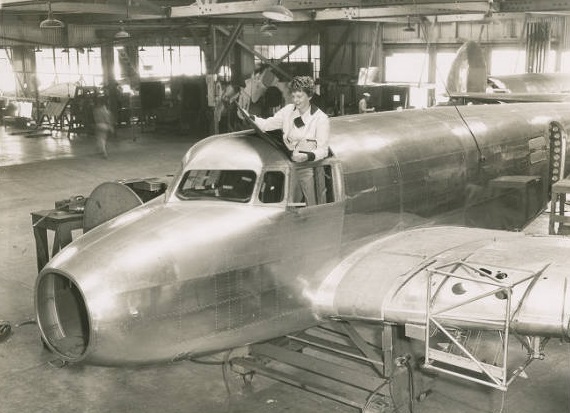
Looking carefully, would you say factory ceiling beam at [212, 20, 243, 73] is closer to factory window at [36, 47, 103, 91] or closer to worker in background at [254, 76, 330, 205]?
factory window at [36, 47, 103, 91]

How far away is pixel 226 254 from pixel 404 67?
106 ft

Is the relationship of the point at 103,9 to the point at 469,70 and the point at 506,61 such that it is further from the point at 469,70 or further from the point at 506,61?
the point at 506,61

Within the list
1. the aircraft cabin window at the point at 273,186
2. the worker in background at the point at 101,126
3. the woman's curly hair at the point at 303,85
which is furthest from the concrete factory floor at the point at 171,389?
the worker in background at the point at 101,126

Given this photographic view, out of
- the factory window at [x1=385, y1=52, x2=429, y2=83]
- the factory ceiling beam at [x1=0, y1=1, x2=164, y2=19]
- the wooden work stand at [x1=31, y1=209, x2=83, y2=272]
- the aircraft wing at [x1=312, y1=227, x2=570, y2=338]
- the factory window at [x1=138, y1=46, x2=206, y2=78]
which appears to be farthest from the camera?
the factory window at [x1=138, y1=46, x2=206, y2=78]

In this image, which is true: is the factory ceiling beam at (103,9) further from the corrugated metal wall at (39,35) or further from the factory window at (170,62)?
the factory window at (170,62)

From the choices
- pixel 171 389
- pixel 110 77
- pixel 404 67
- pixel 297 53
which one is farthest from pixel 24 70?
pixel 171 389

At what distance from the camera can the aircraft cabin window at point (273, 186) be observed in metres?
6.70

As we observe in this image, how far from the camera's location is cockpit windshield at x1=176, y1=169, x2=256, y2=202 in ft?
21.9

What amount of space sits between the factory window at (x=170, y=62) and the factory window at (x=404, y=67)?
11.0m

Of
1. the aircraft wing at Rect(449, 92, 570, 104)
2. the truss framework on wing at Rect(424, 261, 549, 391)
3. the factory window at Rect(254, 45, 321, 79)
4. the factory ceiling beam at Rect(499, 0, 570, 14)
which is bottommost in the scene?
the truss framework on wing at Rect(424, 261, 549, 391)

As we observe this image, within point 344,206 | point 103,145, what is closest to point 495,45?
point 103,145

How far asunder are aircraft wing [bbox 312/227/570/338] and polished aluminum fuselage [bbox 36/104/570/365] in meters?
0.28

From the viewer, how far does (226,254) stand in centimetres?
618

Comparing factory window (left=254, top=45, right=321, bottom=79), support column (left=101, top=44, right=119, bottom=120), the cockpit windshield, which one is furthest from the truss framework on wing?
factory window (left=254, top=45, right=321, bottom=79)
